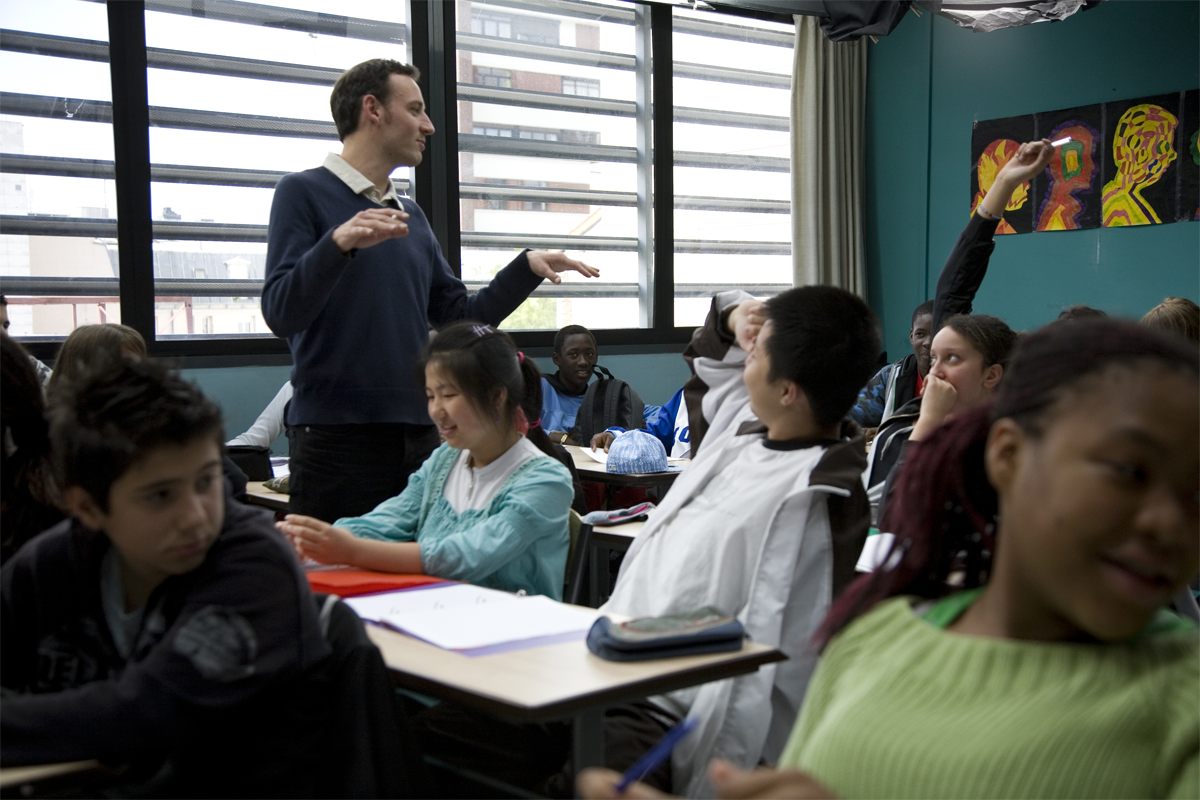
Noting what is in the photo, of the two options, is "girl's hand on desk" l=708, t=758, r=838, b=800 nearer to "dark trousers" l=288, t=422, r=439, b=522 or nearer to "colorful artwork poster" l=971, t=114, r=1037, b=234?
"dark trousers" l=288, t=422, r=439, b=522

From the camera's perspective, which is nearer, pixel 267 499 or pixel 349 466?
pixel 349 466

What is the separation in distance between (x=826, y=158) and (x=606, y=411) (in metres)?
2.41

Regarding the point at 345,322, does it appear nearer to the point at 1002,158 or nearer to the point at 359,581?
the point at 359,581

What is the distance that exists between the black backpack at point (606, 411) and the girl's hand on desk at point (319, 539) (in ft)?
10.3

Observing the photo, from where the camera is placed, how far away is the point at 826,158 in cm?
642

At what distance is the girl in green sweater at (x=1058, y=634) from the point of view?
2.64ft

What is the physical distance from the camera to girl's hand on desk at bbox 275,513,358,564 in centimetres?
198

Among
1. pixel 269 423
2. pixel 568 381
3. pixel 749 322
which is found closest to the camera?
pixel 749 322

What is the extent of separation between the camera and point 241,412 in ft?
16.1

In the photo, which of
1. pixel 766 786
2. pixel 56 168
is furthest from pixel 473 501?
pixel 56 168

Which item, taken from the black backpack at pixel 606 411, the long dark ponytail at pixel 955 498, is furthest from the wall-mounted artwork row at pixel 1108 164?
the long dark ponytail at pixel 955 498

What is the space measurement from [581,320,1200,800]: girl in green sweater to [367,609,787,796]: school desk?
0.35 meters

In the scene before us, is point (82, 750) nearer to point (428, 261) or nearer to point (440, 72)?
point (428, 261)

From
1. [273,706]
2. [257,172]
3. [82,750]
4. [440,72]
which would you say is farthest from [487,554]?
[440,72]
